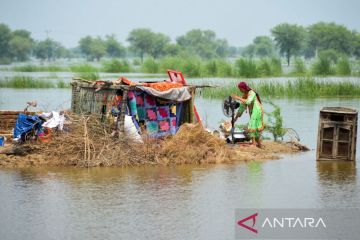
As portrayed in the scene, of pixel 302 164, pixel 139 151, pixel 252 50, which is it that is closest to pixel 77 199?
pixel 139 151

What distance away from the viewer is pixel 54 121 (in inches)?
552

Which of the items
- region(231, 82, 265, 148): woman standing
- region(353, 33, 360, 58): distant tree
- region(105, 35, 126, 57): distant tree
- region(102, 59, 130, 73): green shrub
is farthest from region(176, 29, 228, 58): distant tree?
region(231, 82, 265, 148): woman standing

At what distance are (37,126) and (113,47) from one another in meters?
136

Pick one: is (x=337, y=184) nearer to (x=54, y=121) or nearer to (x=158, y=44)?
(x=54, y=121)

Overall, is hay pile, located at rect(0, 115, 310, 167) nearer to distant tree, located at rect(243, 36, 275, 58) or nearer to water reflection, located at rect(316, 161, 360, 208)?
water reflection, located at rect(316, 161, 360, 208)

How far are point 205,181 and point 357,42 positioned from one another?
9362cm

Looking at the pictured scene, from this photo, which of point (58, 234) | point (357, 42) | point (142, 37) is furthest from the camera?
point (142, 37)

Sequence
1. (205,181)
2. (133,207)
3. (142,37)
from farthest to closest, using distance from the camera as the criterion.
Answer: (142,37) < (205,181) < (133,207)

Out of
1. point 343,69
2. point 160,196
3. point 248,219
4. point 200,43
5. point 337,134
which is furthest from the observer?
point 200,43

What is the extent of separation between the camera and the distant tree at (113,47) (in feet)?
488

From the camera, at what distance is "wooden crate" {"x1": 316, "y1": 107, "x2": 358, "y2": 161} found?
14055 mm

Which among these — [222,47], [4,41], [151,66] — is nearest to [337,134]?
[151,66]

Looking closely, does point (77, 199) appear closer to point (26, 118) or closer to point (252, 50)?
point (26, 118)

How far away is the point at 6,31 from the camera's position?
133500 millimetres
